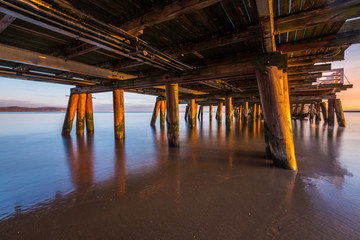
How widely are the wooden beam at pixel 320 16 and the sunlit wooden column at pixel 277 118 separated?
3.67 ft

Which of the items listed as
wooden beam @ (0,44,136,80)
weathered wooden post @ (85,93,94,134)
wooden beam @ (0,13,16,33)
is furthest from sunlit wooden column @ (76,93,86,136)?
wooden beam @ (0,13,16,33)

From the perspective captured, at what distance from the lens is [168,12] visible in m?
2.59

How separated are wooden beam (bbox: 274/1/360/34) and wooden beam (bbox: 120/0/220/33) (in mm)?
1559

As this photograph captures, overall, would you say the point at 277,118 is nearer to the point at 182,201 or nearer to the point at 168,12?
the point at 182,201

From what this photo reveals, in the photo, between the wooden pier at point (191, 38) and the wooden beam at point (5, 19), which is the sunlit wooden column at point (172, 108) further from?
the wooden beam at point (5, 19)

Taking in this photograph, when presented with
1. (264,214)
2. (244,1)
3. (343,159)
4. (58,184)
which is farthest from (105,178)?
(343,159)

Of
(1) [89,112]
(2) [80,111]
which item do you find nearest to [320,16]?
(2) [80,111]

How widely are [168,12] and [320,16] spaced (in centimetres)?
254

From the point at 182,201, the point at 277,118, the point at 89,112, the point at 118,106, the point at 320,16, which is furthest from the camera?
the point at 89,112

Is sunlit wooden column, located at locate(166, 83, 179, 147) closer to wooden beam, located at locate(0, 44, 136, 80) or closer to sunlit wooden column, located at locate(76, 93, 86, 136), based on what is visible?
wooden beam, located at locate(0, 44, 136, 80)

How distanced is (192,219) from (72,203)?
1875mm

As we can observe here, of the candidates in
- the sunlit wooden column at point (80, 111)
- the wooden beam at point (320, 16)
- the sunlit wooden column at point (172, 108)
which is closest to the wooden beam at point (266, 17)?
the wooden beam at point (320, 16)

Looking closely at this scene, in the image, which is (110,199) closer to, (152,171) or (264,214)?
(152,171)

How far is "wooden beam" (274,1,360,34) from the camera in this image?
2578 millimetres
